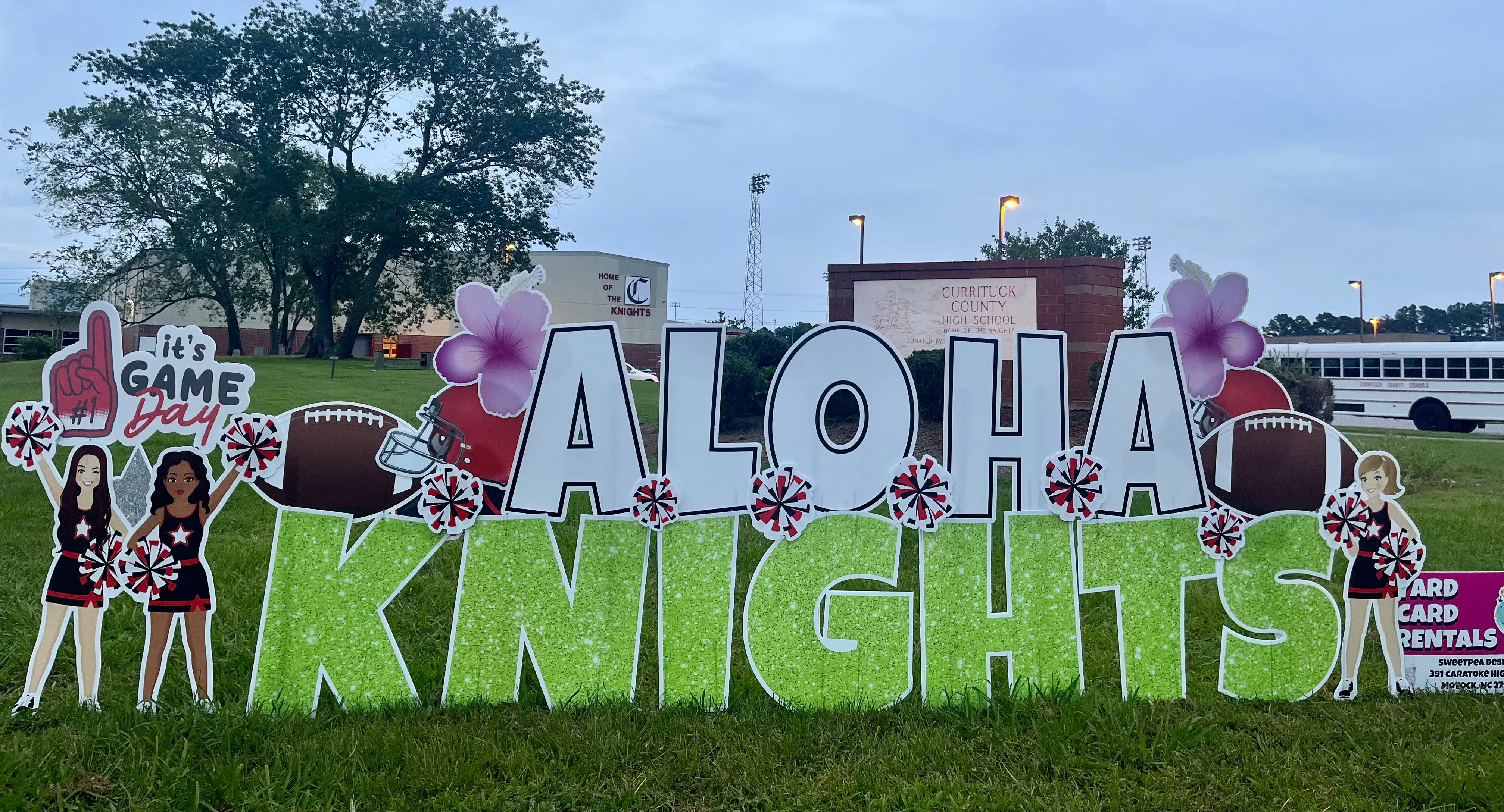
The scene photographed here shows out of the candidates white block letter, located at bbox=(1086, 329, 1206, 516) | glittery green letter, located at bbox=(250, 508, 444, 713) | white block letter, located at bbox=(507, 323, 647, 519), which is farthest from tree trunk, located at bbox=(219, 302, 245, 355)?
white block letter, located at bbox=(1086, 329, 1206, 516)

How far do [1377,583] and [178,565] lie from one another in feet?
17.6

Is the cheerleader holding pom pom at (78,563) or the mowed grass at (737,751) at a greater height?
the cheerleader holding pom pom at (78,563)

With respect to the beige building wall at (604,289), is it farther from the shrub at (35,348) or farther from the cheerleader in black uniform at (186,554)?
the cheerleader in black uniform at (186,554)

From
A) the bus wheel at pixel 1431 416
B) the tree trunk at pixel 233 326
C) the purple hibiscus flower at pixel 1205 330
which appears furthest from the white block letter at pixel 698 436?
the tree trunk at pixel 233 326

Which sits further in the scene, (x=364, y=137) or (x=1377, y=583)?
(x=364, y=137)

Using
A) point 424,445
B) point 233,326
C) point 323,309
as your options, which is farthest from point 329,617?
point 233,326

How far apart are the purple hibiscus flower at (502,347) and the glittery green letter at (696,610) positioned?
3.07ft

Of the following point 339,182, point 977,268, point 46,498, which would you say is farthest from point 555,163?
point 46,498

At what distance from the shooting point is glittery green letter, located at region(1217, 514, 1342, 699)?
4.03 m

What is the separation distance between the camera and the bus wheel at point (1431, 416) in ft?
63.6

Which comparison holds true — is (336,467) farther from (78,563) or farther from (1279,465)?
(1279,465)

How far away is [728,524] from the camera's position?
13.1 ft

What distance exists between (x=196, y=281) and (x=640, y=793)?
29387 mm

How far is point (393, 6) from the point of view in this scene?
83.2 ft
